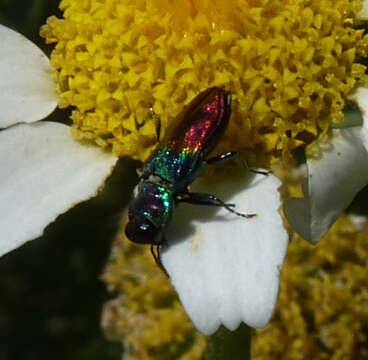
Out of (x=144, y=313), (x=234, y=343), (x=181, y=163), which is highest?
(x=181, y=163)

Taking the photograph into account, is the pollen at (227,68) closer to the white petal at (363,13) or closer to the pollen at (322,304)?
the white petal at (363,13)

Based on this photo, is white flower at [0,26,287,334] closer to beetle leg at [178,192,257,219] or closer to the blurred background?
beetle leg at [178,192,257,219]

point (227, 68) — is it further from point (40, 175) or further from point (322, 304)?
point (322, 304)

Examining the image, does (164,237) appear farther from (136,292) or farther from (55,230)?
(55,230)

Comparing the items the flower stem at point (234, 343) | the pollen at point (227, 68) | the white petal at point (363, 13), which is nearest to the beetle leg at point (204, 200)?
the pollen at point (227, 68)

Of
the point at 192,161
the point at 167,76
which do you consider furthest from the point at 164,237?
the point at 167,76

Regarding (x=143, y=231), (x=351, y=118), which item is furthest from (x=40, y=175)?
(x=351, y=118)

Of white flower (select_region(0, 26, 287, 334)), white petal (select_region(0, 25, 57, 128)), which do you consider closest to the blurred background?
white petal (select_region(0, 25, 57, 128))
